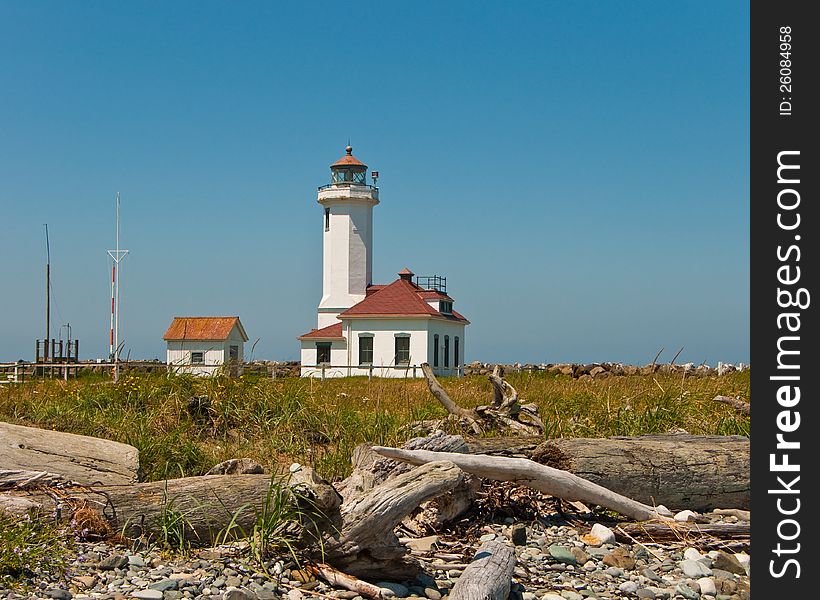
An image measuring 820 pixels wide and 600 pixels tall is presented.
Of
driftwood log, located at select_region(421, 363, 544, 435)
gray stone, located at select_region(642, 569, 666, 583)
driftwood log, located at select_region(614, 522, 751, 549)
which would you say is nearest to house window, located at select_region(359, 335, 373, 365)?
driftwood log, located at select_region(421, 363, 544, 435)

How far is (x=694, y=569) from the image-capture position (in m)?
5.48

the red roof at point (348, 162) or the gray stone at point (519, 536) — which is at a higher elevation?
the red roof at point (348, 162)

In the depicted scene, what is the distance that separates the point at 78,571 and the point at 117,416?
465cm

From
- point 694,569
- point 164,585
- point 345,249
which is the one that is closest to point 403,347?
point 345,249

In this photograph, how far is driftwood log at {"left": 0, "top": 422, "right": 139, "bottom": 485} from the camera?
220 inches

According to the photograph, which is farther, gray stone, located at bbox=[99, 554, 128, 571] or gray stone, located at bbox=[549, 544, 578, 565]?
gray stone, located at bbox=[549, 544, 578, 565]

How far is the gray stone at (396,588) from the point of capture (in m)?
4.75

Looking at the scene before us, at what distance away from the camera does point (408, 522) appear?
6.18m

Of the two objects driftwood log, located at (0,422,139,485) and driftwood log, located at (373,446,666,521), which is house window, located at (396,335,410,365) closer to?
driftwood log, located at (373,446,666,521)

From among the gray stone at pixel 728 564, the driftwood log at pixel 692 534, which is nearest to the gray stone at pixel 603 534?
the driftwood log at pixel 692 534

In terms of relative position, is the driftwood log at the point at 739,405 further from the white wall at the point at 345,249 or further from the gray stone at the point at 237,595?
the white wall at the point at 345,249

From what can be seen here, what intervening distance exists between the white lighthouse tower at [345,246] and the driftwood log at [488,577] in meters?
33.1

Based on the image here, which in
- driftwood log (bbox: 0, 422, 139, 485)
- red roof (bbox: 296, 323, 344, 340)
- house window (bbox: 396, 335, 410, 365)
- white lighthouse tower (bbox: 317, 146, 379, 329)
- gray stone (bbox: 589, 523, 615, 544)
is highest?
white lighthouse tower (bbox: 317, 146, 379, 329)

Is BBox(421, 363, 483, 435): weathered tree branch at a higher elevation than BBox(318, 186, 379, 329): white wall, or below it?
below
